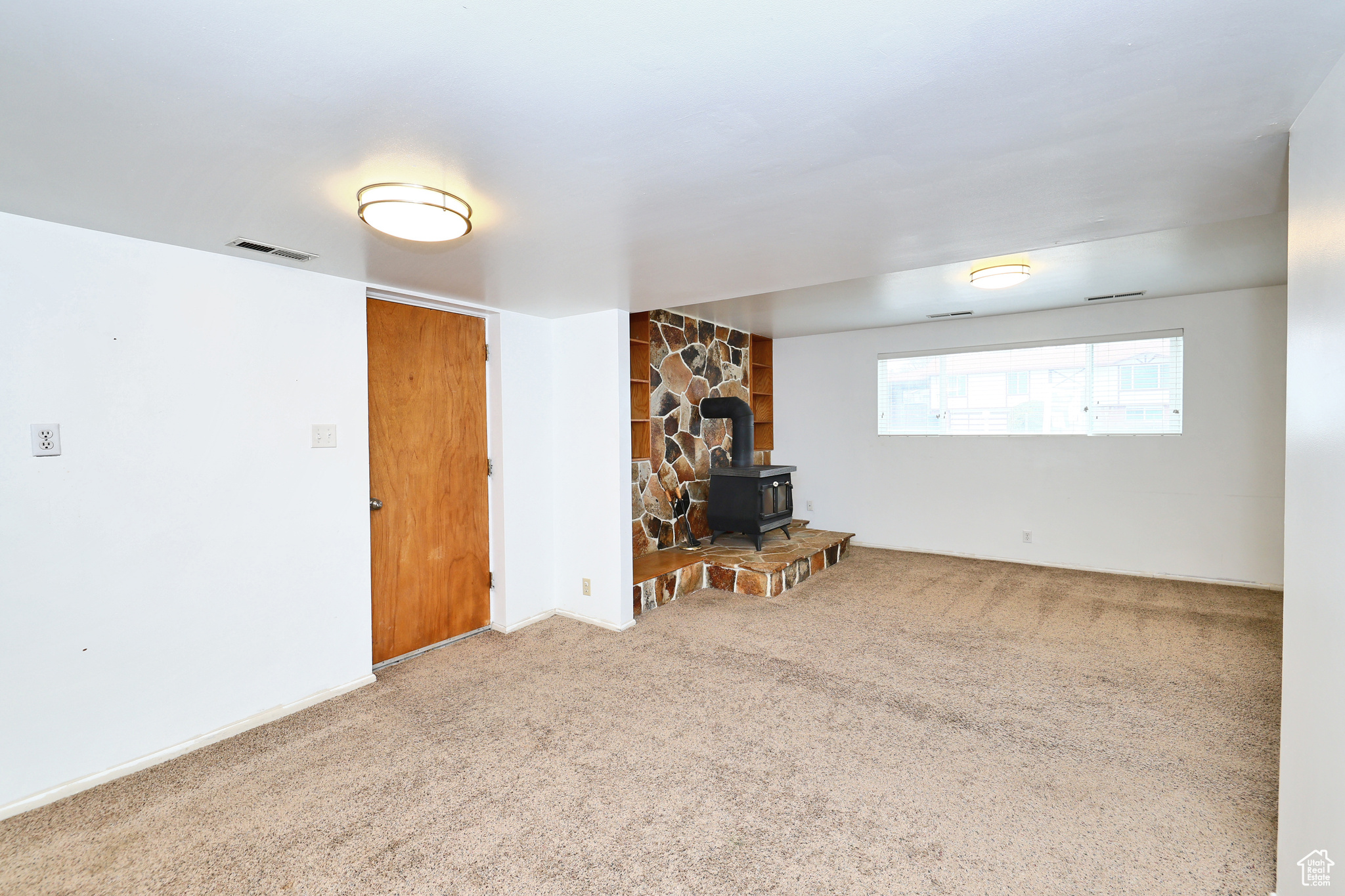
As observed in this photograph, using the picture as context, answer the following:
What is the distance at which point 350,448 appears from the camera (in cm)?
302

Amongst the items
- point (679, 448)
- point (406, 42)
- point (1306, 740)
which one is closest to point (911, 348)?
point (679, 448)

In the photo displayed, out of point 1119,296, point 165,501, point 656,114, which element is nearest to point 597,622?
point 165,501

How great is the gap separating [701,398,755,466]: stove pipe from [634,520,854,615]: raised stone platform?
806 millimetres

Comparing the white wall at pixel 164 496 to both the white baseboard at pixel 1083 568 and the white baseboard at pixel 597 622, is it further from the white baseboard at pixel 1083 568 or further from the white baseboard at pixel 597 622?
the white baseboard at pixel 1083 568

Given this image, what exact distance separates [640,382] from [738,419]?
1.21 m

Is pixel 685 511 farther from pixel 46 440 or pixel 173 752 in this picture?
pixel 46 440

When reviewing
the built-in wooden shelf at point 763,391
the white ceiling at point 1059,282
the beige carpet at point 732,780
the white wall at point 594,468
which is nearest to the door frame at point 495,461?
the beige carpet at point 732,780

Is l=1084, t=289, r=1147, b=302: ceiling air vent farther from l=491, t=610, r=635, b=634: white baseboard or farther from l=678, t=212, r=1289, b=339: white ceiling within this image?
l=491, t=610, r=635, b=634: white baseboard

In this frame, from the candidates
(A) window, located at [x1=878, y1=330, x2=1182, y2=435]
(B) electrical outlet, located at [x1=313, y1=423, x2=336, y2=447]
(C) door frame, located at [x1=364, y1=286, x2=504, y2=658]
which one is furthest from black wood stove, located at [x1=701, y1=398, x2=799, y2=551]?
(B) electrical outlet, located at [x1=313, y1=423, x2=336, y2=447]

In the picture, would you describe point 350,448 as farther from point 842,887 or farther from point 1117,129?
point 1117,129

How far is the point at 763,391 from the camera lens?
659cm

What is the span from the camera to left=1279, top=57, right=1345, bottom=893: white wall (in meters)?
1.27

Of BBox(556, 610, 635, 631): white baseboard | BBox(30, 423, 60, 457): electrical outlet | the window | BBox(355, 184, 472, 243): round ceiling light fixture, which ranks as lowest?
BBox(556, 610, 635, 631): white baseboard

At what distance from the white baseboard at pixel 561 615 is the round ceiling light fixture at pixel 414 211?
8.59 ft
